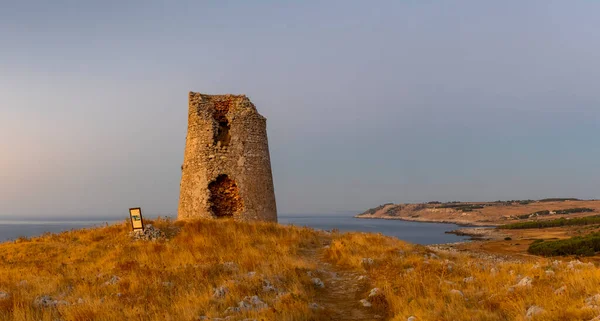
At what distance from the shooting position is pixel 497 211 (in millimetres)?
141500

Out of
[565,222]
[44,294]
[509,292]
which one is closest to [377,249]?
[509,292]

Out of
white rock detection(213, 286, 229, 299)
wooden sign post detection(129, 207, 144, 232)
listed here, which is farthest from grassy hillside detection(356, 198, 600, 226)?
white rock detection(213, 286, 229, 299)

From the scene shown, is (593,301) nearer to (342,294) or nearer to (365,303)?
(365,303)

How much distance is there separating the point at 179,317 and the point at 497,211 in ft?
510

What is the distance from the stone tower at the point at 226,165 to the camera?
665 inches

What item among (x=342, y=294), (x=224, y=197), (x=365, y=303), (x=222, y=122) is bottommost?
(x=342, y=294)

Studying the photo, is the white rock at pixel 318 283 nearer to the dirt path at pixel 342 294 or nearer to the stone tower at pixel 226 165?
the dirt path at pixel 342 294

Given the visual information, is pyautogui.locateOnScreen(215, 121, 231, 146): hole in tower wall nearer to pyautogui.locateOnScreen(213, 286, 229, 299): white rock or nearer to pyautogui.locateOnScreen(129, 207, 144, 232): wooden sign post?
pyautogui.locateOnScreen(129, 207, 144, 232): wooden sign post

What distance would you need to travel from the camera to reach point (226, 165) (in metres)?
16.9

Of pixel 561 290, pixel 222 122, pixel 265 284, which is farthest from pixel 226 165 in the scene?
pixel 561 290

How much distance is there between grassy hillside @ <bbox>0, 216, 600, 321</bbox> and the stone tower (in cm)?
354

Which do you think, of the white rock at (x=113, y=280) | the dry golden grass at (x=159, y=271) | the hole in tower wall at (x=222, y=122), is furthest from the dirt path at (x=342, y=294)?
the hole in tower wall at (x=222, y=122)

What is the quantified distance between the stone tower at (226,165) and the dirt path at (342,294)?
6579mm

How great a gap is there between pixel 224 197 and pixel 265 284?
9.68 metres
